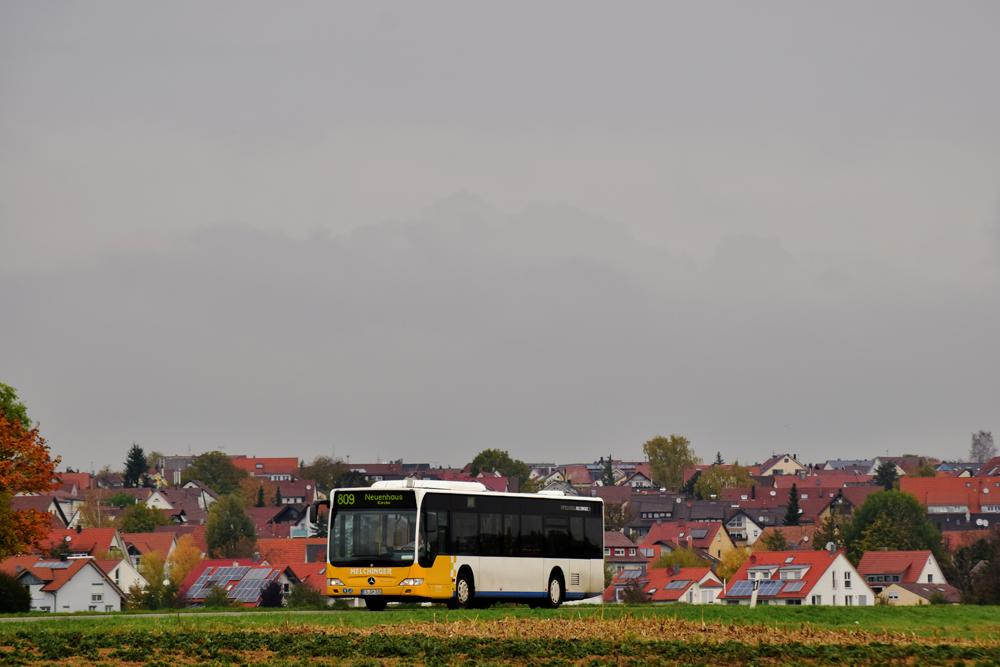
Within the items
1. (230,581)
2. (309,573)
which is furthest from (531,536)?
(230,581)

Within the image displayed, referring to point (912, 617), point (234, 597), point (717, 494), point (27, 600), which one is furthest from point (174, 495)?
point (912, 617)

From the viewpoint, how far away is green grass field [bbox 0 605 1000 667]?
17.1 m

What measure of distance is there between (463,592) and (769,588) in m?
51.5

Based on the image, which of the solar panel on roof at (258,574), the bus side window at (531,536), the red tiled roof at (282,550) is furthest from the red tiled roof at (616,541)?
the bus side window at (531,536)

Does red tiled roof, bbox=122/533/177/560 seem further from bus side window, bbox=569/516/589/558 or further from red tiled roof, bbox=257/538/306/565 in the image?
bus side window, bbox=569/516/589/558

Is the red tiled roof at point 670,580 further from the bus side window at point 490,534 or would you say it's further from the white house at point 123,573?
the bus side window at point 490,534

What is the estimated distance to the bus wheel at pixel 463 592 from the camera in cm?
2846

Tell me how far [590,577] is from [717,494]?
167649 millimetres

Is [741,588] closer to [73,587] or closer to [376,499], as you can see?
[73,587]

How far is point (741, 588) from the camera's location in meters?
83.3

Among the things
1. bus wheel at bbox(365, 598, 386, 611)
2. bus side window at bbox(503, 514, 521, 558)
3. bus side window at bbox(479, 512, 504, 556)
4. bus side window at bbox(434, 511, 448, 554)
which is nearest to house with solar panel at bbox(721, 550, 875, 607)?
bus side window at bbox(503, 514, 521, 558)

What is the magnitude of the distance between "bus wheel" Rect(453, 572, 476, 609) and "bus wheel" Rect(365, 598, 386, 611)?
1.78 meters

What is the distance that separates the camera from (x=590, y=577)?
32656 millimetres

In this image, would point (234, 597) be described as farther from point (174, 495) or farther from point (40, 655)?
point (174, 495)
